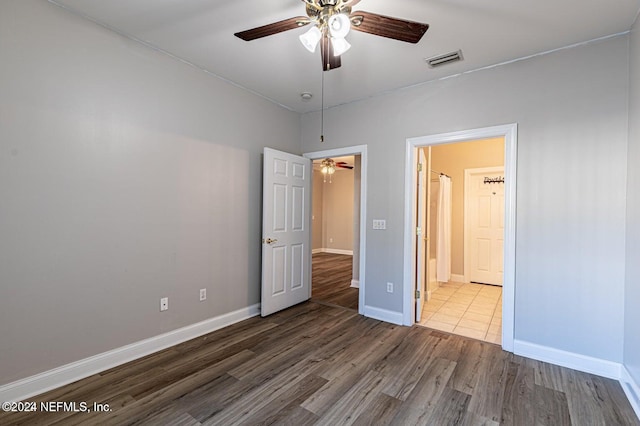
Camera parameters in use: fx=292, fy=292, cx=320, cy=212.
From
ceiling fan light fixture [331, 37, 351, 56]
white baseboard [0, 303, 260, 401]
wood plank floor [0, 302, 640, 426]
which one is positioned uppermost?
ceiling fan light fixture [331, 37, 351, 56]

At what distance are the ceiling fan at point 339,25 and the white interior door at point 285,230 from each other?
71.7 inches

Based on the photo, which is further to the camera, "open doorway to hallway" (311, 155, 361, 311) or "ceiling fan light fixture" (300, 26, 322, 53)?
"open doorway to hallway" (311, 155, 361, 311)

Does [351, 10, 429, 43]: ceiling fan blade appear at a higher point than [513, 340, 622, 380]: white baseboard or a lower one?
higher

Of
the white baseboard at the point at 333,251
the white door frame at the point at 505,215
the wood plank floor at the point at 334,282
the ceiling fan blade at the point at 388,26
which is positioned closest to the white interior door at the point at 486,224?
the wood plank floor at the point at 334,282

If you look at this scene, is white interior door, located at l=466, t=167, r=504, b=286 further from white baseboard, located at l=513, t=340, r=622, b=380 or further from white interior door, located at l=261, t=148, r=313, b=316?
white interior door, located at l=261, t=148, r=313, b=316

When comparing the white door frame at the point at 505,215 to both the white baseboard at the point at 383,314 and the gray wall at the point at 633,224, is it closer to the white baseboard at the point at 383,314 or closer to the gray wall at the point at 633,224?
the white baseboard at the point at 383,314

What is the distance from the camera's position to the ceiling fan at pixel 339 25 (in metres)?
1.64

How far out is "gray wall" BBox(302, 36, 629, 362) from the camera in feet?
7.65

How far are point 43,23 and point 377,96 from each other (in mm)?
3055

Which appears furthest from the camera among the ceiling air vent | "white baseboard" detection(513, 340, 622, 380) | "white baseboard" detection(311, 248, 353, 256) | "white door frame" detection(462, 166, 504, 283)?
"white baseboard" detection(311, 248, 353, 256)

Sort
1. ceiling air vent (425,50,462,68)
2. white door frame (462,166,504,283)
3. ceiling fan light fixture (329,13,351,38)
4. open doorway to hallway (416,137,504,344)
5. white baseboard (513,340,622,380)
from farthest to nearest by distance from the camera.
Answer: white door frame (462,166,504,283) → open doorway to hallway (416,137,504,344) → ceiling air vent (425,50,462,68) → white baseboard (513,340,622,380) → ceiling fan light fixture (329,13,351,38)

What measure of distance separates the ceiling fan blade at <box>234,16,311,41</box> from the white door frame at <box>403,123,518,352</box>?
76.8 inches

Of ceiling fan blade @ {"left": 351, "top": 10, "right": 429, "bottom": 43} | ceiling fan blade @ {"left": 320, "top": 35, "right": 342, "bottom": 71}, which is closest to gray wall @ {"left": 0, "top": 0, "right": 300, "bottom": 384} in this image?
ceiling fan blade @ {"left": 320, "top": 35, "right": 342, "bottom": 71}

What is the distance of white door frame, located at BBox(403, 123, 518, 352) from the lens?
8.93 ft
